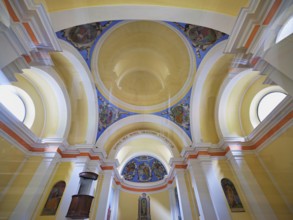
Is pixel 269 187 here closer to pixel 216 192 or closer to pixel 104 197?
pixel 216 192

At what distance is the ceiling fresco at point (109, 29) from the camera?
206 inches

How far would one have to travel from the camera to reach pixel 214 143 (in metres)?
6.66

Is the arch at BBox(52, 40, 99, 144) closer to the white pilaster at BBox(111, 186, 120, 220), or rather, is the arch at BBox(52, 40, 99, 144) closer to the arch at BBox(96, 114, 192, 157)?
the arch at BBox(96, 114, 192, 157)

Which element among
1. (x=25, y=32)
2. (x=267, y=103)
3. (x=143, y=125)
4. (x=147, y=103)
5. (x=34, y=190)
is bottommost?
(x=34, y=190)

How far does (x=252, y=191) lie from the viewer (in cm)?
506

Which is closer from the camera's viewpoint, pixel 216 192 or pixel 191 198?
pixel 216 192

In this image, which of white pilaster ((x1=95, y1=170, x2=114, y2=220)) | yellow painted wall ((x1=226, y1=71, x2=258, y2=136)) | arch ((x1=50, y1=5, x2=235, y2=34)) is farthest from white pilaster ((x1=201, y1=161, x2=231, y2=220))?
arch ((x1=50, y1=5, x2=235, y2=34))

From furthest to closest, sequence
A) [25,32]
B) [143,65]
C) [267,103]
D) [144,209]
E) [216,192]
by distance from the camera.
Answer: [144,209] → [143,65] → [267,103] → [216,192] → [25,32]

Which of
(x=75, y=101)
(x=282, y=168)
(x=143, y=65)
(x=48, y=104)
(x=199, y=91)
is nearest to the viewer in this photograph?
(x=282, y=168)

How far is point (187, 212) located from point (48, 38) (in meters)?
6.91

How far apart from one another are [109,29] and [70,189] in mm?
6002

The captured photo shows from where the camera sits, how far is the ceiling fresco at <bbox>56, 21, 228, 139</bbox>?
5227mm

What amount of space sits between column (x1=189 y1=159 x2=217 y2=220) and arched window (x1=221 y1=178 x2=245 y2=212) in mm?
616

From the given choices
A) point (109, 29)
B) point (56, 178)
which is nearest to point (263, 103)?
point (109, 29)
